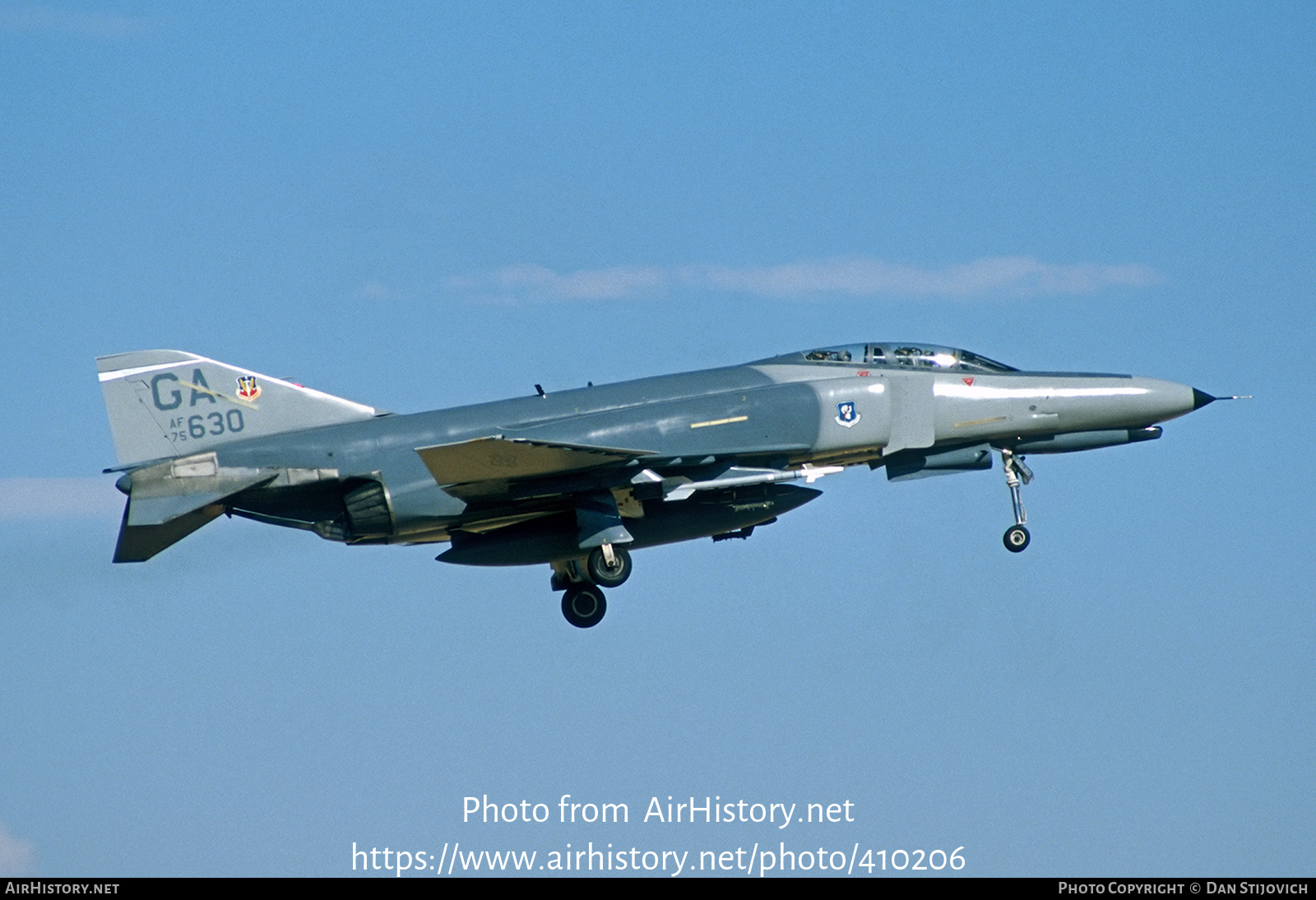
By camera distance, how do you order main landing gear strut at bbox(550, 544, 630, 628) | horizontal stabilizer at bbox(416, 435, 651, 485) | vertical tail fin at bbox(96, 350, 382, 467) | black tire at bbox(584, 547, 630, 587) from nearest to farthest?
horizontal stabilizer at bbox(416, 435, 651, 485) → vertical tail fin at bbox(96, 350, 382, 467) → black tire at bbox(584, 547, 630, 587) → main landing gear strut at bbox(550, 544, 630, 628)

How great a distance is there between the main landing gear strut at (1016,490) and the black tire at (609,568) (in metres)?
5.52

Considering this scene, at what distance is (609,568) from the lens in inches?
920

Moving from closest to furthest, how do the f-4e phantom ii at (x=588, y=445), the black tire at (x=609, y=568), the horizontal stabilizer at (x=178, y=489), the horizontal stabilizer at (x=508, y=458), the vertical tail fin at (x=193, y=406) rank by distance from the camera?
the horizontal stabilizer at (x=508, y=458) → the horizontal stabilizer at (x=178, y=489) → the f-4e phantom ii at (x=588, y=445) → the vertical tail fin at (x=193, y=406) → the black tire at (x=609, y=568)

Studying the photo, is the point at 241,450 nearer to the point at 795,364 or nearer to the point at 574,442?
the point at 574,442

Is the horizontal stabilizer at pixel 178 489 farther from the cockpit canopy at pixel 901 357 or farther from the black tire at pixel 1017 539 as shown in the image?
the black tire at pixel 1017 539

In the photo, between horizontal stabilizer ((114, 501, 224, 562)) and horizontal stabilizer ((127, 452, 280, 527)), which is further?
horizontal stabilizer ((114, 501, 224, 562))

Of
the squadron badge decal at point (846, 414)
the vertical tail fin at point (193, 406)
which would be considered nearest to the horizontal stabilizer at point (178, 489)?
the vertical tail fin at point (193, 406)

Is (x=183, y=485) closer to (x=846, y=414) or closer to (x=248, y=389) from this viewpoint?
(x=248, y=389)

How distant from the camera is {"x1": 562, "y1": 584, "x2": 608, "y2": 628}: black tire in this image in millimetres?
24500

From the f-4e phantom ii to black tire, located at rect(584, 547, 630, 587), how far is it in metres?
0.04

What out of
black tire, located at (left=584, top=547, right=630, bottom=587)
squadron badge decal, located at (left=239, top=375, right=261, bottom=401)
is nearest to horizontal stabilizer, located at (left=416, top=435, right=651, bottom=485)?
black tire, located at (left=584, top=547, right=630, bottom=587)

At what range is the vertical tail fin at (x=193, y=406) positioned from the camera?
22.8 m

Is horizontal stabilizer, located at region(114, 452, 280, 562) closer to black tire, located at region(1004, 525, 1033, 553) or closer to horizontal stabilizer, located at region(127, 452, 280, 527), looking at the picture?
horizontal stabilizer, located at region(127, 452, 280, 527)

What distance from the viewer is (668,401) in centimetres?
2312
